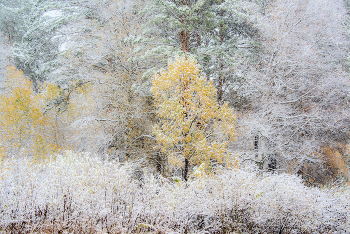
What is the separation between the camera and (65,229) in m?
4.09

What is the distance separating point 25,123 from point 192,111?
13170mm

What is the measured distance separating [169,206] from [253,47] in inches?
477

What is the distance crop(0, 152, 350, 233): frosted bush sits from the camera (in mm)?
4199

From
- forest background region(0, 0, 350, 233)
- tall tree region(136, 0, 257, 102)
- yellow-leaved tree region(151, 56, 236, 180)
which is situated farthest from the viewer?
tall tree region(136, 0, 257, 102)

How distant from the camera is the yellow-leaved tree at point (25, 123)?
15.2 metres

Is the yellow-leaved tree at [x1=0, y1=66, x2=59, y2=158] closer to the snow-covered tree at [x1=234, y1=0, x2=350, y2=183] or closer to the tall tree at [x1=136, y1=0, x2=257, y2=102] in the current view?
the tall tree at [x1=136, y1=0, x2=257, y2=102]

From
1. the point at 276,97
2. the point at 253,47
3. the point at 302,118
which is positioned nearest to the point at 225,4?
the point at 253,47

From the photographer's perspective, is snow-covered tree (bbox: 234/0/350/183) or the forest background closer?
the forest background

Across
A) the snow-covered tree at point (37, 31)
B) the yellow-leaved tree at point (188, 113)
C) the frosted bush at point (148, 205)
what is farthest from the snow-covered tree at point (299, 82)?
the snow-covered tree at point (37, 31)

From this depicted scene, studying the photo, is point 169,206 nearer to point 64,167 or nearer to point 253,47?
point 64,167

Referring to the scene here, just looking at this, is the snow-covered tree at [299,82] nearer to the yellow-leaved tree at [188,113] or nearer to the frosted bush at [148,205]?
the yellow-leaved tree at [188,113]

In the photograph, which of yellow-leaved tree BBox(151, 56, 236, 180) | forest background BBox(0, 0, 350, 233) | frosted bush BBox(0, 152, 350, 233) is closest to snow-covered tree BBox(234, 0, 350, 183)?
forest background BBox(0, 0, 350, 233)

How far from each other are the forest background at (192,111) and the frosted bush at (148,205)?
33mm

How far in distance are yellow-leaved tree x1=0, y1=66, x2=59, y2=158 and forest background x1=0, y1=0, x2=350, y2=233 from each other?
83mm
